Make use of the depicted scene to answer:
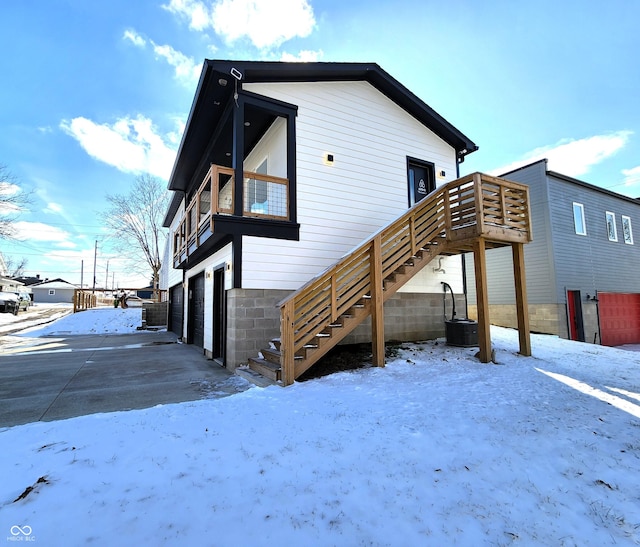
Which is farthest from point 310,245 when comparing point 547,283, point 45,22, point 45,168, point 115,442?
point 45,168

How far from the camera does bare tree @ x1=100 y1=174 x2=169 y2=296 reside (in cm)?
2877

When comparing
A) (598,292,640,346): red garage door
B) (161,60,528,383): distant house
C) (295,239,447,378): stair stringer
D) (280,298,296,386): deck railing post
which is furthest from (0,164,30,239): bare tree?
(598,292,640,346): red garage door

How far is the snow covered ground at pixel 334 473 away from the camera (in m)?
1.84

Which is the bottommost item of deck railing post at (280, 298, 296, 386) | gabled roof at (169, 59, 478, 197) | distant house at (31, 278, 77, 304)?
deck railing post at (280, 298, 296, 386)

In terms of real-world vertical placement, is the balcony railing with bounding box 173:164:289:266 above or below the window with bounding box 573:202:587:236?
below

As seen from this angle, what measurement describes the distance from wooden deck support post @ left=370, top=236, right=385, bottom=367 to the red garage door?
46.7ft

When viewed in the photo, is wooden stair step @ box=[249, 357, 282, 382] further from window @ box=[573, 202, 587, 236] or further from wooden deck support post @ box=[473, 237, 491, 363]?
window @ box=[573, 202, 587, 236]

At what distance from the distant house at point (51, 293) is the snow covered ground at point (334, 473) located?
208ft

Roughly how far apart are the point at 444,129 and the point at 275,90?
17.4 ft

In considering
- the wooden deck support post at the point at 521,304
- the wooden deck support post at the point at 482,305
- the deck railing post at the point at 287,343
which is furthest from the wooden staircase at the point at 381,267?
the wooden deck support post at the point at 521,304

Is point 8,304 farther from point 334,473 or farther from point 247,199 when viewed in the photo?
point 334,473

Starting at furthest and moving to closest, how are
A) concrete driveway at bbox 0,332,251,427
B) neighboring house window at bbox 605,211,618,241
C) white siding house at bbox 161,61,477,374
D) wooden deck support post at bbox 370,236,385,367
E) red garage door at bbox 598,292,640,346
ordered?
neighboring house window at bbox 605,211,618,241 < red garage door at bbox 598,292,640,346 < white siding house at bbox 161,61,477,374 < wooden deck support post at bbox 370,236,385,367 < concrete driveway at bbox 0,332,251,427

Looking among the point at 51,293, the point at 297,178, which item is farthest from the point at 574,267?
the point at 51,293

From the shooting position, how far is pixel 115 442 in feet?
9.38
